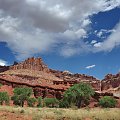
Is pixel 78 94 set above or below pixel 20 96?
above

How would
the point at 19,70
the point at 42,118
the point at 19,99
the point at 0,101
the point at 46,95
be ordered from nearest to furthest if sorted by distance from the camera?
the point at 42,118, the point at 0,101, the point at 19,99, the point at 46,95, the point at 19,70

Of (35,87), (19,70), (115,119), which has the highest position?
(19,70)

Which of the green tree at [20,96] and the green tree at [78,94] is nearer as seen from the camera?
the green tree at [78,94]

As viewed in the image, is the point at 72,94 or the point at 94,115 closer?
the point at 94,115

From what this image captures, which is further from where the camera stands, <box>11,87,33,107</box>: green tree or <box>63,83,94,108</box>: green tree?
<box>11,87,33,107</box>: green tree

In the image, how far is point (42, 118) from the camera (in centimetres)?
2592

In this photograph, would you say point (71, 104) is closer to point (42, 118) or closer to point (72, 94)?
point (72, 94)

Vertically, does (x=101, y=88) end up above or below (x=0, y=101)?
above

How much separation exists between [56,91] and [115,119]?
357 feet

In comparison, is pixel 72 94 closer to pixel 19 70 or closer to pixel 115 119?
pixel 115 119

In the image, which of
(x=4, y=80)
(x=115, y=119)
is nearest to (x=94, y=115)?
(x=115, y=119)

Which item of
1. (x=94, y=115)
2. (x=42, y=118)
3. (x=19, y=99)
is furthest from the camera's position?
(x=19, y=99)

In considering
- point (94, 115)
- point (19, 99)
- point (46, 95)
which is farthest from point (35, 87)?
point (94, 115)

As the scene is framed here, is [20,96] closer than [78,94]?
No
